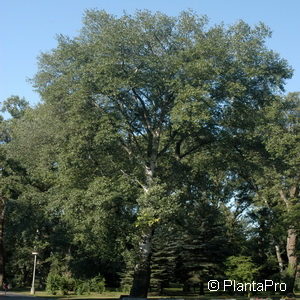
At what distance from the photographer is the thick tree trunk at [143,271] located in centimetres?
2567

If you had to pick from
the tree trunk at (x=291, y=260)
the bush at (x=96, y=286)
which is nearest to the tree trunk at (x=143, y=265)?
the bush at (x=96, y=286)

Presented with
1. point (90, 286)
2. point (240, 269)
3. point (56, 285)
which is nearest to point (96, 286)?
point (90, 286)

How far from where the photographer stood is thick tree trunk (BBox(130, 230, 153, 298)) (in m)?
25.7

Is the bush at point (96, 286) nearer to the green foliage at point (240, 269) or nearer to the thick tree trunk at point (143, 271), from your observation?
the green foliage at point (240, 269)

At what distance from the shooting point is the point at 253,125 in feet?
85.1

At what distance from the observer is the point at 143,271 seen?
84.7 feet

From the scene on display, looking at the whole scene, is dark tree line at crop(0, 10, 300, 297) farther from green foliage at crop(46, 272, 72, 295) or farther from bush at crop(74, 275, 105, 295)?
bush at crop(74, 275, 105, 295)

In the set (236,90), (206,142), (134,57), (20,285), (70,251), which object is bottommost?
(20,285)

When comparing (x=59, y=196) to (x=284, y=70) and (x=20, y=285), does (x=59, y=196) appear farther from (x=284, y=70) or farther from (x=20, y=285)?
(x=20, y=285)

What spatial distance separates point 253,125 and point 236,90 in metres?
2.71

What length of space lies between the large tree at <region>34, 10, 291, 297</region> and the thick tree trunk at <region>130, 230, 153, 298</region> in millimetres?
58

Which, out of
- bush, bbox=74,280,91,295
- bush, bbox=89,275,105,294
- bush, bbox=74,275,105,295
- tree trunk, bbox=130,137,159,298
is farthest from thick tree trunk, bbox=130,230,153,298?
bush, bbox=89,275,105,294

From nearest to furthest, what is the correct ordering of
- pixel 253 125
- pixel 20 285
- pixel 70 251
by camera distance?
pixel 253 125 < pixel 70 251 < pixel 20 285

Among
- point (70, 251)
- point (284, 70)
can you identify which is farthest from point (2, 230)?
point (284, 70)
